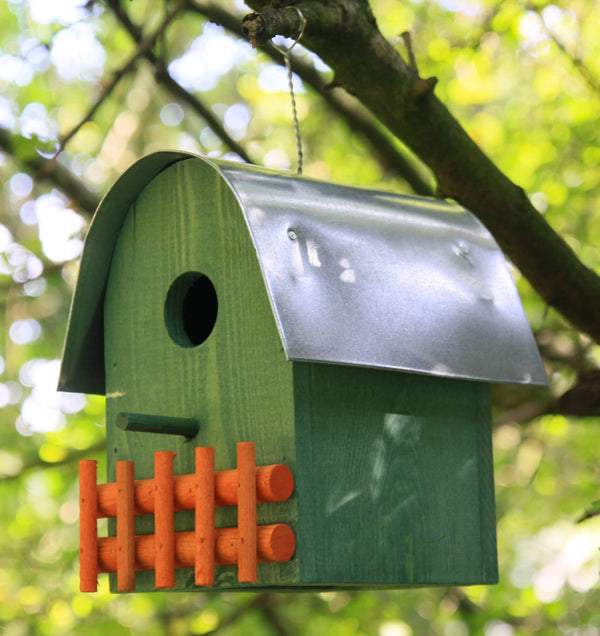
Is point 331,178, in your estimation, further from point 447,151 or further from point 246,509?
point 246,509

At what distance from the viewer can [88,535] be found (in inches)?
85.3

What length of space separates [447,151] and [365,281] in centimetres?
79

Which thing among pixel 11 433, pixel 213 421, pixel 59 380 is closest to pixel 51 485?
pixel 11 433

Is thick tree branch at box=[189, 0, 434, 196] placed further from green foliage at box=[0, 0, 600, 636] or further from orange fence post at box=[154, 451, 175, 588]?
orange fence post at box=[154, 451, 175, 588]

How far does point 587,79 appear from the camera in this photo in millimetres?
3672

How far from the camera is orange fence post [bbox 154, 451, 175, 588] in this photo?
200cm

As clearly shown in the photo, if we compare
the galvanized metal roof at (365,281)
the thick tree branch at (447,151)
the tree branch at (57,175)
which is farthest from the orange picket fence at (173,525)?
the tree branch at (57,175)

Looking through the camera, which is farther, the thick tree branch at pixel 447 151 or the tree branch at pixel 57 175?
the tree branch at pixel 57 175

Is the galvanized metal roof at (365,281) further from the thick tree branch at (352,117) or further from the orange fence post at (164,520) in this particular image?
the thick tree branch at (352,117)

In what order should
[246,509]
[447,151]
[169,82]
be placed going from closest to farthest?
[246,509] → [447,151] → [169,82]

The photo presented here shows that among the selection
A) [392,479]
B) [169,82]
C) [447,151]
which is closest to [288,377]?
[392,479]

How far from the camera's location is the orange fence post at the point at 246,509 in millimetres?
1853

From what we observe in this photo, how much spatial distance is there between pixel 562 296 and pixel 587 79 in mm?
1295

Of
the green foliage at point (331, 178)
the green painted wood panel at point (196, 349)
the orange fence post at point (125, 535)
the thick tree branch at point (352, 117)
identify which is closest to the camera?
the green painted wood panel at point (196, 349)
